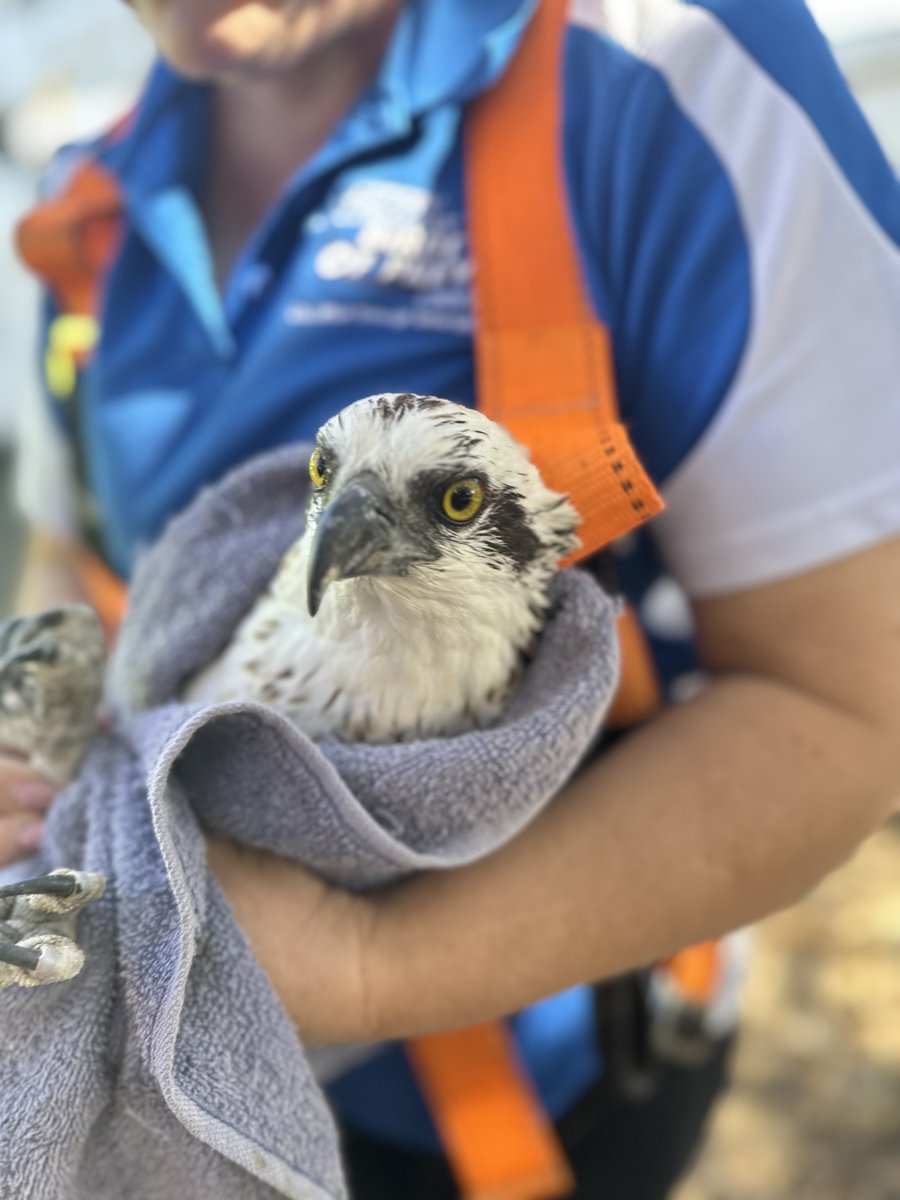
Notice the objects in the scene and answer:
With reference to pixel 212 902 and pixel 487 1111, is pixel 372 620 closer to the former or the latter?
→ pixel 212 902

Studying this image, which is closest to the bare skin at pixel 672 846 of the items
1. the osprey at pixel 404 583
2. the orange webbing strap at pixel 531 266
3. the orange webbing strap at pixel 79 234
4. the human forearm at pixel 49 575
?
the osprey at pixel 404 583

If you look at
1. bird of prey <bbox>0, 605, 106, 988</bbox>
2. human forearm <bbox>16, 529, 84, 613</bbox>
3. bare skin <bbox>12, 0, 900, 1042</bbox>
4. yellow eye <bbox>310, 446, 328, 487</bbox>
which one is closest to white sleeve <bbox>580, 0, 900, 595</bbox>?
bare skin <bbox>12, 0, 900, 1042</bbox>

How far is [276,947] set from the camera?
22.0 inches

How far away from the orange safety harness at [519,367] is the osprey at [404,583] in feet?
0.11

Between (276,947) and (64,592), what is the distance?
48cm

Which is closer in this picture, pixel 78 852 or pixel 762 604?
pixel 78 852

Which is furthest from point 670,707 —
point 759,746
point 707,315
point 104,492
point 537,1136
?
point 104,492

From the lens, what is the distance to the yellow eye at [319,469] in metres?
0.41

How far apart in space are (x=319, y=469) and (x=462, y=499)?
0.06 metres

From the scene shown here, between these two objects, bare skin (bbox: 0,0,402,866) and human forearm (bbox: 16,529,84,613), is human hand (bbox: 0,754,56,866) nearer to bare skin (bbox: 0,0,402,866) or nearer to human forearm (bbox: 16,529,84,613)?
bare skin (bbox: 0,0,402,866)

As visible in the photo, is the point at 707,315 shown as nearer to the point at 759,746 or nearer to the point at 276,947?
the point at 759,746

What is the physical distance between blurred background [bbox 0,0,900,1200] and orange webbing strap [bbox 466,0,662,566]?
177mm

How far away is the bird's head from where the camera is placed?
1.29ft

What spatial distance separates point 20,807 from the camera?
60cm
